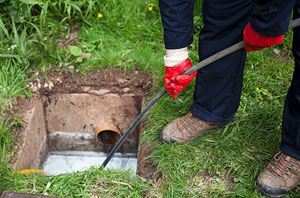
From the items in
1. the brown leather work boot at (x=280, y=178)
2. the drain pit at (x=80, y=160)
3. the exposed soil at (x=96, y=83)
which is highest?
the exposed soil at (x=96, y=83)

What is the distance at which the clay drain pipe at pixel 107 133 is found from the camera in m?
2.59

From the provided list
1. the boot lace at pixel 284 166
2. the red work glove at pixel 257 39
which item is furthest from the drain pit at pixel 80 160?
the red work glove at pixel 257 39

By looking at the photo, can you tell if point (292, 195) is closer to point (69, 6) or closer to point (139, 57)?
point (139, 57)

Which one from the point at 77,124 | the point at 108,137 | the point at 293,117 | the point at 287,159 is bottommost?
the point at 108,137

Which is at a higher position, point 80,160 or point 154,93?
point 154,93

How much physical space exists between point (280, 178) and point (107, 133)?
1484mm

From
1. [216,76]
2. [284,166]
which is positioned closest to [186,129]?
[216,76]

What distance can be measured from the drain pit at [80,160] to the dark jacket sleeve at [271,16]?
71.9 inches

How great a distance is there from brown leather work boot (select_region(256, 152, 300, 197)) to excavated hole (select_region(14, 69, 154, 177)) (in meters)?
1.15

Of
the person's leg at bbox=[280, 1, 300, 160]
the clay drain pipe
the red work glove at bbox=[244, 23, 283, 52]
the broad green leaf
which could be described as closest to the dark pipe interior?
the clay drain pipe

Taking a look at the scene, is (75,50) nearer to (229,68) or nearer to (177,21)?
(177,21)

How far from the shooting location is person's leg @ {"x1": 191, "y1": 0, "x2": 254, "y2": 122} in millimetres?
1559

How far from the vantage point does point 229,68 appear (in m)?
1.74

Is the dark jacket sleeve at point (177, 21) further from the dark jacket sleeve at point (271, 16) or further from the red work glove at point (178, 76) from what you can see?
the dark jacket sleeve at point (271, 16)
